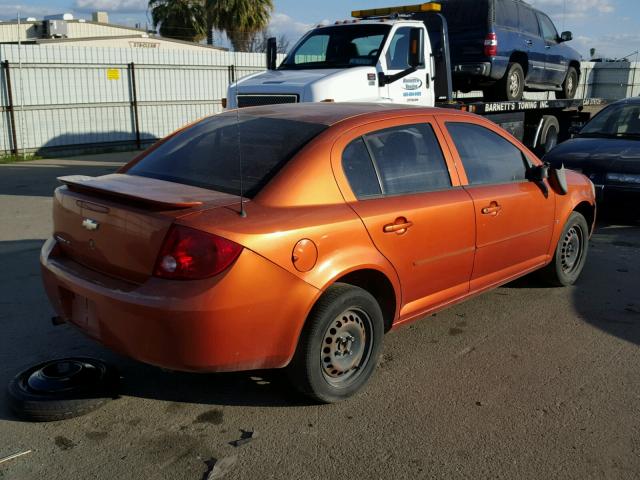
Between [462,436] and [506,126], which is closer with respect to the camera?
[462,436]

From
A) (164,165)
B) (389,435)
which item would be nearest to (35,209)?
(164,165)

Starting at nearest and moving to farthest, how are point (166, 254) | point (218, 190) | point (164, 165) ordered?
1. point (166, 254)
2. point (218, 190)
3. point (164, 165)

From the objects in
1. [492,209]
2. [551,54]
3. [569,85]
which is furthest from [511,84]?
[492,209]

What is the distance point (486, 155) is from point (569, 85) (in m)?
12.2

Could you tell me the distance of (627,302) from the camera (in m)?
5.36

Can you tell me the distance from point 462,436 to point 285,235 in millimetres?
1360

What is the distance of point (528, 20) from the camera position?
12984 millimetres

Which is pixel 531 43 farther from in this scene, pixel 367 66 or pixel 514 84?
pixel 367 66

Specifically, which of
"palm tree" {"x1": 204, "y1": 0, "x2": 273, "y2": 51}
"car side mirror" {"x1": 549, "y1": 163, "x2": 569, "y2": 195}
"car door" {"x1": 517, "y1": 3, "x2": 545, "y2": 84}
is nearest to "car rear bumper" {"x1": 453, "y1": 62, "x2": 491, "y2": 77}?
"car door" {"x1": 517, "y1": 3, "x2": 545, "y2": 84}

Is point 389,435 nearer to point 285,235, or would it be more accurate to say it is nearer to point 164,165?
point 285,235

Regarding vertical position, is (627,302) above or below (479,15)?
below

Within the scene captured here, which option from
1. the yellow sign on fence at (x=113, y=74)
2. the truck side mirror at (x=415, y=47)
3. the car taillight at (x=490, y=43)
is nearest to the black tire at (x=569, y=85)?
the car taillight at (x=490, y=43)

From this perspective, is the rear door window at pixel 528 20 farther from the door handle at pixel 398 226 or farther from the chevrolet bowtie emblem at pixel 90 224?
the chevrolet bowtie emblem at pixel 90 224

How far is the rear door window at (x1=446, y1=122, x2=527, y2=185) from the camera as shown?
4551mm
